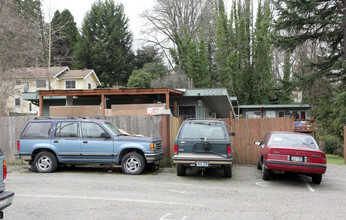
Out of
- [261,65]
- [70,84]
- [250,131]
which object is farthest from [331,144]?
[70,84]

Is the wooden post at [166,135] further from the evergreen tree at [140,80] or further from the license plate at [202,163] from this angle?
the evergreen tree at [140,80]

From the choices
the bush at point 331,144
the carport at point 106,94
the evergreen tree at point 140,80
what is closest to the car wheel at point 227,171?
the carport at point 106,94

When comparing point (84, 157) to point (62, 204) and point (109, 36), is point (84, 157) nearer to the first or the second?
point (62, 204)

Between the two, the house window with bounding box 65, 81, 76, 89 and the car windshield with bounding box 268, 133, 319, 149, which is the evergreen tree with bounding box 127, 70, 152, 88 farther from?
the car windshield with bounding box 268, 133, 319, 149

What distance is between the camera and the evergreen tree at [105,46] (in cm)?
4625

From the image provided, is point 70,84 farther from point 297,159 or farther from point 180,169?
point 297,159

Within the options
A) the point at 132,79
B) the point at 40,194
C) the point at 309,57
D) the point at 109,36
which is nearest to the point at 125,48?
the point at 109,36

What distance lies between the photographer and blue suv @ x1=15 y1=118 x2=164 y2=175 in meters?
10.4

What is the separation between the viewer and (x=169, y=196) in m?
7.63

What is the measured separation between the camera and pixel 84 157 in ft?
34.6

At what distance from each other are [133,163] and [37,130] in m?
3.49

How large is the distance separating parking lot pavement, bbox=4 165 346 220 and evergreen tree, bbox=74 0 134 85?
36.6 meters

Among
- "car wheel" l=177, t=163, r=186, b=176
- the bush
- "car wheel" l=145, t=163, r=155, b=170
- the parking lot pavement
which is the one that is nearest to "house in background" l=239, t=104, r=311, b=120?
the bush

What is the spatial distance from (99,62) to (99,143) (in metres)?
37.5
